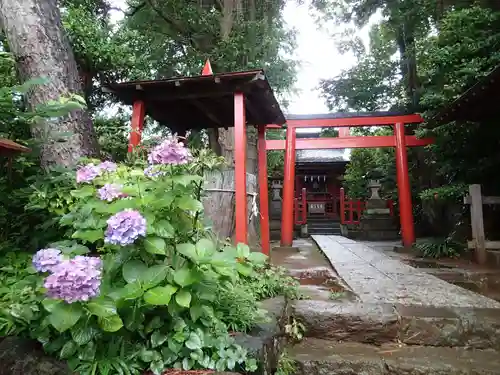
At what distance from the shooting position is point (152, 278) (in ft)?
5.63

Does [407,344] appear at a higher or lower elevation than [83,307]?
lower

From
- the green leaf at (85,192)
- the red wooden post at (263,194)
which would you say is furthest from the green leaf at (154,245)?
the red wooden post at (263,194)

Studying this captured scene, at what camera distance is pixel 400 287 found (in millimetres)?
4254

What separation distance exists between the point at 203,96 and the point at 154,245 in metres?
3.49

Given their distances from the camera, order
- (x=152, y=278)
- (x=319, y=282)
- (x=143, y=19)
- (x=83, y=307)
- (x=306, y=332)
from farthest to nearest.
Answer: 1. (x=143, y=19)
2. (x=319, y=282)
3. (x=306, y=332)
4. (x=152, y=278)
5. (x=83, y=307)

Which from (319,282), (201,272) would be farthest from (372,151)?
(201,272)

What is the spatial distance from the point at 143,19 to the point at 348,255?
30.4ft

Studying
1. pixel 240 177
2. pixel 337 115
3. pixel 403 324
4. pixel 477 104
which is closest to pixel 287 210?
pixel 337 115

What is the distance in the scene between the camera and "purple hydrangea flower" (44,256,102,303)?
1.48 meters

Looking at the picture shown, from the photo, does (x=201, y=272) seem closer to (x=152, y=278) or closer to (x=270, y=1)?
(x=152, y=278)

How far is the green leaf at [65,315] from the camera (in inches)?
59.7

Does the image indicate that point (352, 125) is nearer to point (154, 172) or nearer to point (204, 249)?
point (154, 172)

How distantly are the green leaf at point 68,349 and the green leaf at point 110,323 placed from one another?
0.61ft

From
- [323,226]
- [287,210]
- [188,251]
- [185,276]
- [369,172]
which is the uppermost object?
[369,172]
